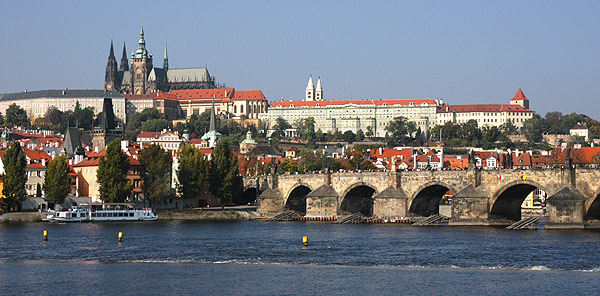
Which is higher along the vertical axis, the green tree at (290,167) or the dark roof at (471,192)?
the green tree at (290,167)

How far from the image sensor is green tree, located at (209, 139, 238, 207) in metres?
89.9

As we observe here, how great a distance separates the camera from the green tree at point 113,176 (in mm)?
81375

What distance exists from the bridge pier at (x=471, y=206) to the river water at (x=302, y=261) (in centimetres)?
183

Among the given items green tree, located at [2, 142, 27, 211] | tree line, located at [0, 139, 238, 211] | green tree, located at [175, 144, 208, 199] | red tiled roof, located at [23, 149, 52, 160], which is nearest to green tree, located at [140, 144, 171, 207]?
tree line, located at [0, 139, 238, 211]

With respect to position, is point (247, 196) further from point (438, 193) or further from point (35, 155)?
point (438, 193)

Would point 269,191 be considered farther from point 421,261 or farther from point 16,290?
point 16,290

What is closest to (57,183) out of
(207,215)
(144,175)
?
(144,175)

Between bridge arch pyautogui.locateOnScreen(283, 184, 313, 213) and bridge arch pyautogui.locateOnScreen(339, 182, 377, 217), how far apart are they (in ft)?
15.7

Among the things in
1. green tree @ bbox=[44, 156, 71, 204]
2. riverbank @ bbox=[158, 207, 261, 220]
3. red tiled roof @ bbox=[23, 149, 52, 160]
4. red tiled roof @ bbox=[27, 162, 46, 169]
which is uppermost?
red tiled roof @ bbox=[23, 149, 52, 160]

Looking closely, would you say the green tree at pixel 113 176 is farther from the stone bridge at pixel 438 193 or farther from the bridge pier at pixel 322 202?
the bridge pier at pixel 322 202

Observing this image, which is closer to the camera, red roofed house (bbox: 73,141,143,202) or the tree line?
the tree line

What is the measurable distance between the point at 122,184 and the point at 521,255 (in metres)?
40.0

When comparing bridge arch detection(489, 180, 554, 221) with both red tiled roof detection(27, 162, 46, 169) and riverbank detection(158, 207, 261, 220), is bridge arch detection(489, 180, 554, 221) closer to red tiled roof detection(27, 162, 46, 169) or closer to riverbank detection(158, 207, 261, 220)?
riverbank detection(158, 207, 261, 220)

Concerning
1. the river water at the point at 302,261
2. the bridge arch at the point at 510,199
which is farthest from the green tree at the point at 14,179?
the bridge arch at the point at 510,199
